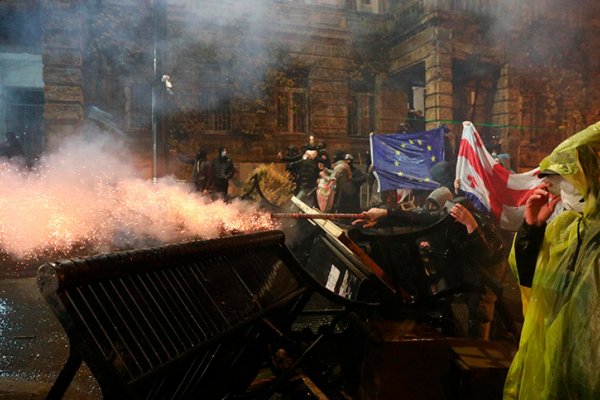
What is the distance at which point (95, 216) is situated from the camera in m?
6.07

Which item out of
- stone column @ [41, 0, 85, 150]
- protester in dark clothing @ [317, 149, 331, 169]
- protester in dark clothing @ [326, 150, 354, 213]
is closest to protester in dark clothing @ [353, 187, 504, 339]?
protester in dark clothing @ [326, 150, 354, 213]

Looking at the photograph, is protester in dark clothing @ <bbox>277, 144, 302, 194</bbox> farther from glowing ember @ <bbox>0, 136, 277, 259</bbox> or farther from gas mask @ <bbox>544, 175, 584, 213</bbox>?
gas mask @ <bbox>544, 175, 584, 213</bbox>

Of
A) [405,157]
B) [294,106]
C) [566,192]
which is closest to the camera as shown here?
[566,192]

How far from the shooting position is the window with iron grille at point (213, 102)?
1580 cm

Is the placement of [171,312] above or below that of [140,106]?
below

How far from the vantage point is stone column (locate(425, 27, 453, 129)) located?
14883 millimetres

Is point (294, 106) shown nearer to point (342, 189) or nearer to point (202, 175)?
point (202, 175)

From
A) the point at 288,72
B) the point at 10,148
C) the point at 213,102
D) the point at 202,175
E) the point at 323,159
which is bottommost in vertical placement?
the point at 202,175

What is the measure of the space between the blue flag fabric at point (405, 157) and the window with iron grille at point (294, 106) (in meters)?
6.73

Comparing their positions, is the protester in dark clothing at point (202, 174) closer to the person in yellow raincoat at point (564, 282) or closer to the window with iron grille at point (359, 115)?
the window with iron grille at point (359, 115)

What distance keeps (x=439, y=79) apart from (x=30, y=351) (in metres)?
14.9

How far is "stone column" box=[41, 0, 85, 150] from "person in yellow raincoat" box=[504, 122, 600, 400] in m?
14.9

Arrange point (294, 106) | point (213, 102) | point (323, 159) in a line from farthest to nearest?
1. point (294, 106)
2. point (213, 102)
3. point (323, 159)

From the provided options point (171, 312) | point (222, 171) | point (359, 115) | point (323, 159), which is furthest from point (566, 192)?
point (359, 115)
